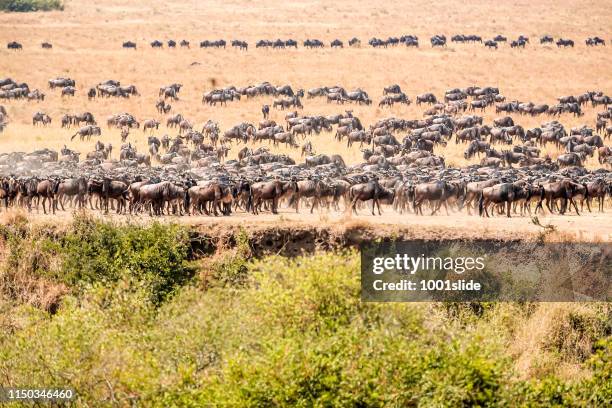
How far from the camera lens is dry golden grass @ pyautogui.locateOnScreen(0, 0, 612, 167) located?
6012 centimetres

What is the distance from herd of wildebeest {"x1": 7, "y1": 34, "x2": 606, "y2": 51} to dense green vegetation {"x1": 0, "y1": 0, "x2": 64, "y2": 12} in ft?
93.8

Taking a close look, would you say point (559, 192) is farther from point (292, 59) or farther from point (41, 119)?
point (292, 59)

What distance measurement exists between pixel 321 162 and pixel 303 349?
25.4 meters

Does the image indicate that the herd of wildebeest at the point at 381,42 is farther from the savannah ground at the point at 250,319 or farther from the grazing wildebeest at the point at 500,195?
the grazing wildebeest at the point at 500,195

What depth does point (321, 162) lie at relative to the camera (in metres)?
44.2

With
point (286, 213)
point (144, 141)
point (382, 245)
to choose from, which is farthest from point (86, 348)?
point (144, 141)

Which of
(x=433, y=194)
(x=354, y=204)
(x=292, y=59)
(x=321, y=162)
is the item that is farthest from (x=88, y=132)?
(x=292, y=59)

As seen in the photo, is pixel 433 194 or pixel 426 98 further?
pixel 426 98

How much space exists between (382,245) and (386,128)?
24.3 meters

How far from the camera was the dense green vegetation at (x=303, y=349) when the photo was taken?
18484 millimetres

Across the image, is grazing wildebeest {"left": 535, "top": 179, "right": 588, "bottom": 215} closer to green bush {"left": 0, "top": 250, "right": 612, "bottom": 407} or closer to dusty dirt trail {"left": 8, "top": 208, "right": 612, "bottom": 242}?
dusty dirt trail {"left": 8, "top": 208, "right": 612, "bottom": 242}

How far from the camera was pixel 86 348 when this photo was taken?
69.1 ft

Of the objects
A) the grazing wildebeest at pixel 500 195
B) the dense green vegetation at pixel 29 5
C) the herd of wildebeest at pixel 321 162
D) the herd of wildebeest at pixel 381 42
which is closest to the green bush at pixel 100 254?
the herd of wildebeest at pixel 321 162

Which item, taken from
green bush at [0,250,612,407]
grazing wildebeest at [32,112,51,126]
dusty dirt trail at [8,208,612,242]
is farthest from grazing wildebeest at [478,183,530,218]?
grazing wildebeest at [32,112,51,126]
